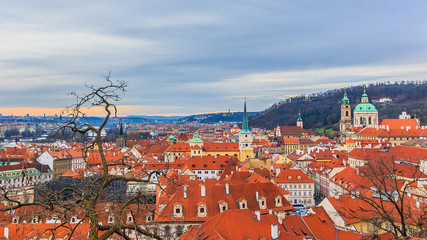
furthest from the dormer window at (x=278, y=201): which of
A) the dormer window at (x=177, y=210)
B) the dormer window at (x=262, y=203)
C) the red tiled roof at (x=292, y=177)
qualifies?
the red tiled roof at (x=292, y=177)

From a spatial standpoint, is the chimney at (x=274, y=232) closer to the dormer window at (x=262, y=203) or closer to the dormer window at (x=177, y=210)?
the dormer window at (x=177, y=210)

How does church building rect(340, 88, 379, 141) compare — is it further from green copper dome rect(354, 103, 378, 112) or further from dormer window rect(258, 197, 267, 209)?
dormer window rect(258, 197, 267, 209)

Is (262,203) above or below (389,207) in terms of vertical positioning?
below

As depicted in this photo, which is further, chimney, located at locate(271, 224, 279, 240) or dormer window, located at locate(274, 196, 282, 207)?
dormer window, located at locate(274, 196, 282, 207)

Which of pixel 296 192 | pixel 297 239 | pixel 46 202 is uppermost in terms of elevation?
pixel 46 202

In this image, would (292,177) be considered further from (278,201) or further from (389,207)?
(389,207)

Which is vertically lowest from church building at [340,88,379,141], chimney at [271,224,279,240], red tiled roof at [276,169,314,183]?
red tiled roof at [276,169,314,183]

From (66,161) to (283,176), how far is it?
44.1 metres

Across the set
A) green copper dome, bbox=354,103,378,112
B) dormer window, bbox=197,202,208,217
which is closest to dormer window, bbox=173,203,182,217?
dormer window, bbox=197,202,208,217

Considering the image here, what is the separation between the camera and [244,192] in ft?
116

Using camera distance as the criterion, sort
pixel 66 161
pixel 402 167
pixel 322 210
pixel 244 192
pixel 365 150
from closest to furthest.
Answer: pixel 322 210 < pixel 244 192 < pixel 402 167 < pixel 365 150 < pixel 66 161

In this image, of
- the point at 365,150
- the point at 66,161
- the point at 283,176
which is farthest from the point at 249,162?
the point at 66,161

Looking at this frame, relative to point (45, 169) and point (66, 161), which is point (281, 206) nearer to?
point (45, 169)

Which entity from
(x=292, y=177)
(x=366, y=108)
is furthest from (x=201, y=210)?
(x=366, y=108)
